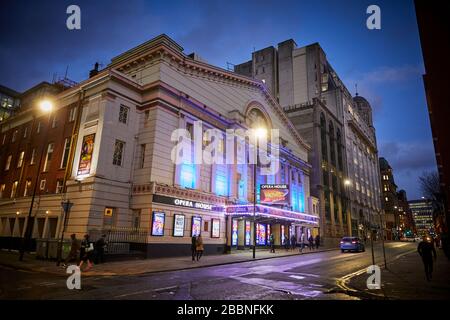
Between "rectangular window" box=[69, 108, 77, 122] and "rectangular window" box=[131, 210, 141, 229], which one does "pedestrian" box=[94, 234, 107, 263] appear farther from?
"rectangular window" box=[69, 108, 77, 122]

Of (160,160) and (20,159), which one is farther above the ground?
(20,159)

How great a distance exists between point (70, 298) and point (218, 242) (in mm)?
21496

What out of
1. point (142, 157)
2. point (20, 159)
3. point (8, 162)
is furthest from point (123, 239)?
point (8, 162)

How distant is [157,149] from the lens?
24.8 m

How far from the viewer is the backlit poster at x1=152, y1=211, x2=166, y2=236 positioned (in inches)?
897

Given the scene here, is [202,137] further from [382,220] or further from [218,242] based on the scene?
[382,220]

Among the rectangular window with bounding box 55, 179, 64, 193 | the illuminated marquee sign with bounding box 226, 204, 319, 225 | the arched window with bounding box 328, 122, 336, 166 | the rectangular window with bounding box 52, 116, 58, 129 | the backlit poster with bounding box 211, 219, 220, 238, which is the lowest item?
the backlit poster with bounding box 211, 219, 220, 238

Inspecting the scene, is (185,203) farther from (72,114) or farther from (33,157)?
(33,157)

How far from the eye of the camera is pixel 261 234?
38188 mm

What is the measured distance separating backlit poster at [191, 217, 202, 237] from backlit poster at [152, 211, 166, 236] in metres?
3.57

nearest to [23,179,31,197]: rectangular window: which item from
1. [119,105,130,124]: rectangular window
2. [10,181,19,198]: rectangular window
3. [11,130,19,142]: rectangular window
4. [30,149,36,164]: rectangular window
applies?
[30,149,36,164]: rectangular window

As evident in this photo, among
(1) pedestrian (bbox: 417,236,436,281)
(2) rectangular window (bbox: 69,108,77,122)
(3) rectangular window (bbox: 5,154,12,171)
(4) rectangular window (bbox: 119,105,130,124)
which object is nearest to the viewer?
(1) pedestrian (bbox: 417,236,436,281)

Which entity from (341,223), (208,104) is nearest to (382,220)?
(208,104)

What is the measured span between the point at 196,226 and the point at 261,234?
14147 mm
